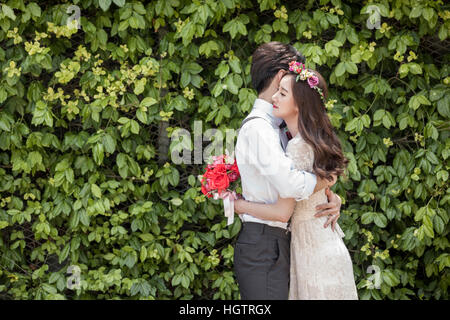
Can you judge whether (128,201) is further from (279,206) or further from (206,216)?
(279,206)

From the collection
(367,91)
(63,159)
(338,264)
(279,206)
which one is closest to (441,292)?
(367,91)

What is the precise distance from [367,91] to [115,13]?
4.47 ft

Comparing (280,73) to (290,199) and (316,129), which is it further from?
(290,199)

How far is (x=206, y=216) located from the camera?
122 inches

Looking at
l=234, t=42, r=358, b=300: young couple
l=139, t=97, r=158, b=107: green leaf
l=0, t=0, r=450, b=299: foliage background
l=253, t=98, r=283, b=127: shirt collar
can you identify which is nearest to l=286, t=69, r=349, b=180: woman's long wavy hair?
l=234, t=42, r=358, b=300: young couple

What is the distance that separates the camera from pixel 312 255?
1.81 meters

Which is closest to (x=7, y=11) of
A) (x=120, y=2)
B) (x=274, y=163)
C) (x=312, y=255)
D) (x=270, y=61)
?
(x=120, y=2)

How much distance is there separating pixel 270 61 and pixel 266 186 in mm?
414

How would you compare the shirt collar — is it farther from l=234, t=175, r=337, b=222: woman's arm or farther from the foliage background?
the foliage background

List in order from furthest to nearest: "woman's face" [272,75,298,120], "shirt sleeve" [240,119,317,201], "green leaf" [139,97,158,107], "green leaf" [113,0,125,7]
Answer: "green leaf" [139,97,158,107] → "green leaf" [113,0,125,7] → "woman's face" [272,75,298,120] → "shirt sleeve" [240,119,317,201]

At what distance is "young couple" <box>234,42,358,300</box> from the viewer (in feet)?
5.83

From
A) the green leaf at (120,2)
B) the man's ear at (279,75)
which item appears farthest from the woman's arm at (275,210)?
the green leaf at (120,2)

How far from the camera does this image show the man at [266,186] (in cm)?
174

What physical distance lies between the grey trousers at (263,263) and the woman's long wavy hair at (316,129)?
258 mm
